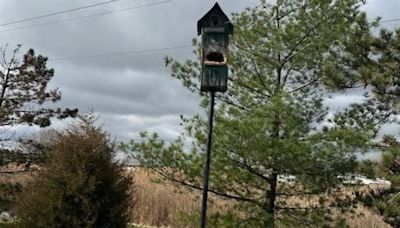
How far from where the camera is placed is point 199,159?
899 centimetres

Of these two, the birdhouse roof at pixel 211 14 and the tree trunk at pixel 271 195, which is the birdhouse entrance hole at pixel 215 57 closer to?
the birdhouse roof at pixel 211 14

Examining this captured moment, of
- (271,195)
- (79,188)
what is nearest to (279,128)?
(271,195)

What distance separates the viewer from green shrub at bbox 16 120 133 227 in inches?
271

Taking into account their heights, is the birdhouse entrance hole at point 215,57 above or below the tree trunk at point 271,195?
above

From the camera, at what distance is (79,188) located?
6.89m

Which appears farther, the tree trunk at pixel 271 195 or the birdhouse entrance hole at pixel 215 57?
the tree trunk at pixel 271 195

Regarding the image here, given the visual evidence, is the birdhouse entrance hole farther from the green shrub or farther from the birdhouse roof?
the green shrub

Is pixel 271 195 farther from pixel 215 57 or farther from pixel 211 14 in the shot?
pixel 211 14

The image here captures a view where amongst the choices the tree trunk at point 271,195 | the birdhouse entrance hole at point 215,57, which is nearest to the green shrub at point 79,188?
the birdhouse entrance hole at point 215,57

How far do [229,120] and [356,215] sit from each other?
2288mm

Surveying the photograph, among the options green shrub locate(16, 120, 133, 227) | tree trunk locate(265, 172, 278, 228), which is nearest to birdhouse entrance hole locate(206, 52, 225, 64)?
green shrub locate(16, 120, 133, 227)

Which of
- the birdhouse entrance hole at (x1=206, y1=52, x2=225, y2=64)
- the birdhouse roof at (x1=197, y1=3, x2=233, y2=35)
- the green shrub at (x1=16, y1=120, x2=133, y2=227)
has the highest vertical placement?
the birdhouse roof at (x1=197, y1=3, x2=233, y2=35)

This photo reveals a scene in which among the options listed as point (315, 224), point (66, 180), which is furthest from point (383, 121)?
point (66, 180)

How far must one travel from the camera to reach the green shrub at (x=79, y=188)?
271 inches
